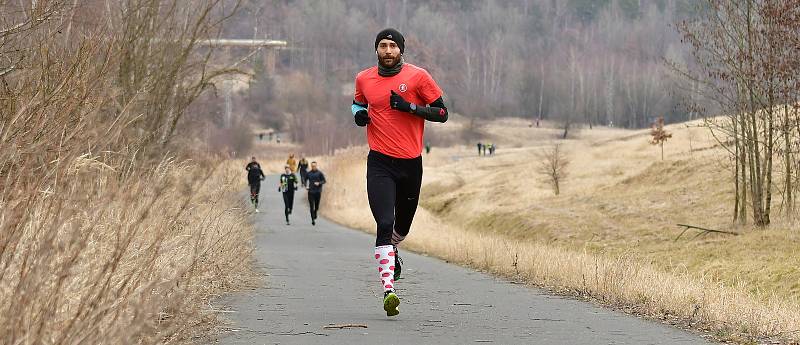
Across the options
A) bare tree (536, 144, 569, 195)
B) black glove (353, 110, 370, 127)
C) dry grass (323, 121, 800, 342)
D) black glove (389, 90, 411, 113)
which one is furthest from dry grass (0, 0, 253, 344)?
bare tree (536, 144, 569, 195)

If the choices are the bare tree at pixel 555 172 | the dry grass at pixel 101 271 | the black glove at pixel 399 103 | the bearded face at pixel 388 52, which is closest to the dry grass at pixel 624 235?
the bare tree at pixel 555 172

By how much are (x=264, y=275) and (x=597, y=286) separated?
408cm

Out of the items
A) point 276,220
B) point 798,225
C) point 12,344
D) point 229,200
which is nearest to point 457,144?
point 276,220

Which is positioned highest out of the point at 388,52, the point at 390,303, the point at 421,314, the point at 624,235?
the point at 388,52

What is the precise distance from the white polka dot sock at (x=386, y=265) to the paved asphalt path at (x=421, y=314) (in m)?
0.27

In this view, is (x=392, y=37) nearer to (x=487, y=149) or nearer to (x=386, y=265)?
(x=386, y=265)

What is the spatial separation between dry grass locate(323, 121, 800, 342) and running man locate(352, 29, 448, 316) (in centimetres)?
237

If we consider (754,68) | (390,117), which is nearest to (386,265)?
(390,117)

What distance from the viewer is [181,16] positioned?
2048cm

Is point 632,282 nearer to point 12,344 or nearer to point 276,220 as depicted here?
point 12,344

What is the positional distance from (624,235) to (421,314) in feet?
82.0

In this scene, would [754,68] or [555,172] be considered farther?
[555,172]

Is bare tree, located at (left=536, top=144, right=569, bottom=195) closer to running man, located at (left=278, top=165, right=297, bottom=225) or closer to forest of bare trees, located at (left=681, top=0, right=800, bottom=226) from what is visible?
running man, located at (left=278, top=165, right=297, bottom=225)

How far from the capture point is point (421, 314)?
1012 cm
